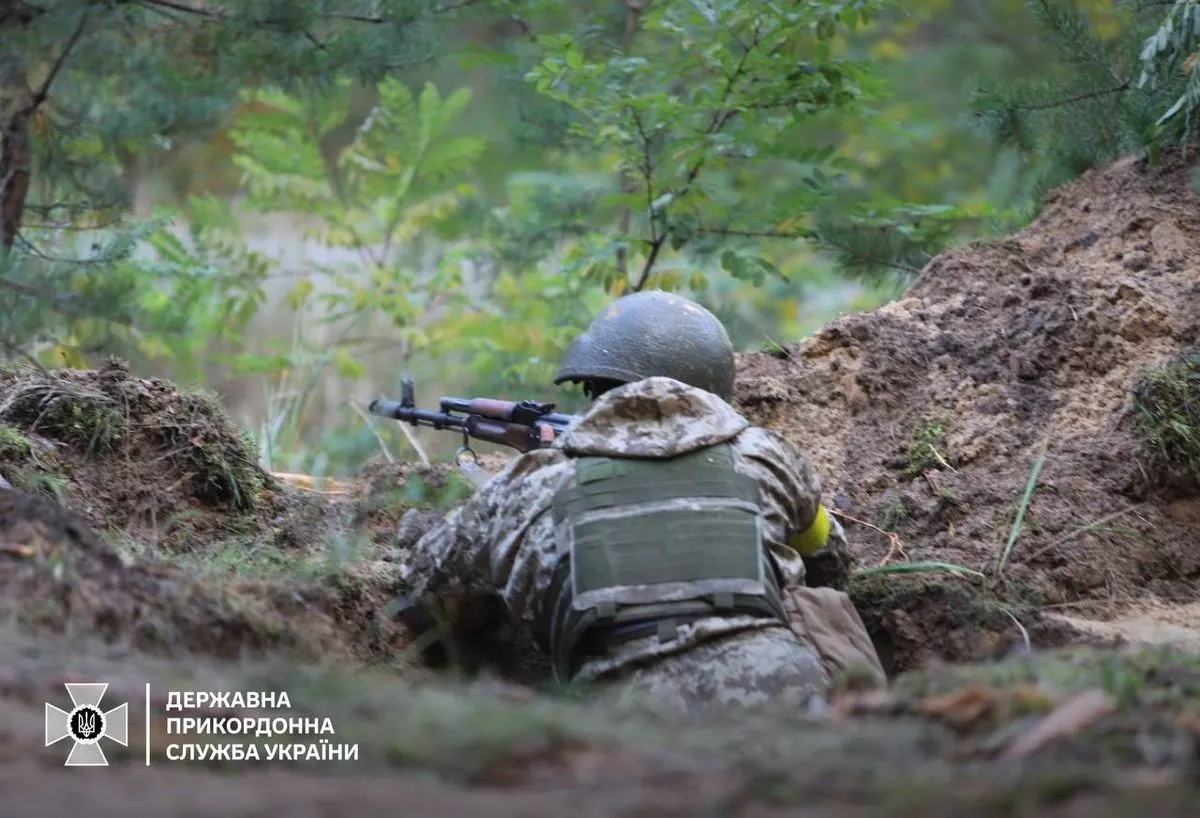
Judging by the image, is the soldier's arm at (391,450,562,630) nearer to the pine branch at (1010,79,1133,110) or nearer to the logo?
the logo

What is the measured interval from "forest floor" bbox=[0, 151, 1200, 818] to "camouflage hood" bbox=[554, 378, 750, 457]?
94cm

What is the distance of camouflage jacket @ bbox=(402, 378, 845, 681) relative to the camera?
4.22 m

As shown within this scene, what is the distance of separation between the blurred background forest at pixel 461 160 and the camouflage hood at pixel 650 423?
2459mm

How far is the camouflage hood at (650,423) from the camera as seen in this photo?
4.22m

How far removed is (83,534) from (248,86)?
5227mm

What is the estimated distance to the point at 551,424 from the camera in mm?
5898

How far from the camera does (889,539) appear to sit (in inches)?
221

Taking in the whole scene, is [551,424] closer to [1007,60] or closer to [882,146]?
[882,146]

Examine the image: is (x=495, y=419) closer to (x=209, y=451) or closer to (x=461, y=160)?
(x=209, y=451)

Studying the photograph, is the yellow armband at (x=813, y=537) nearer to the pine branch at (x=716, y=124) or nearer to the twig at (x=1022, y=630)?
the twig at (x=1022, y=630)

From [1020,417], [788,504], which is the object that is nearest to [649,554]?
[788,504]

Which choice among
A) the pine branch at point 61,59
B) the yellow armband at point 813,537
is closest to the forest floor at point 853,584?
the yellow armband at point 813,537

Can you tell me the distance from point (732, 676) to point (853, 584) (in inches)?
54.1

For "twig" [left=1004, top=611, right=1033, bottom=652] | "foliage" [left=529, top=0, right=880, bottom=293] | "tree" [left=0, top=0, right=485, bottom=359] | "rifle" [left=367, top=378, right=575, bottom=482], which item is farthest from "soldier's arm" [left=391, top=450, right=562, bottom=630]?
"foliage" [left=529, top=0, right=880, bottom=293]
